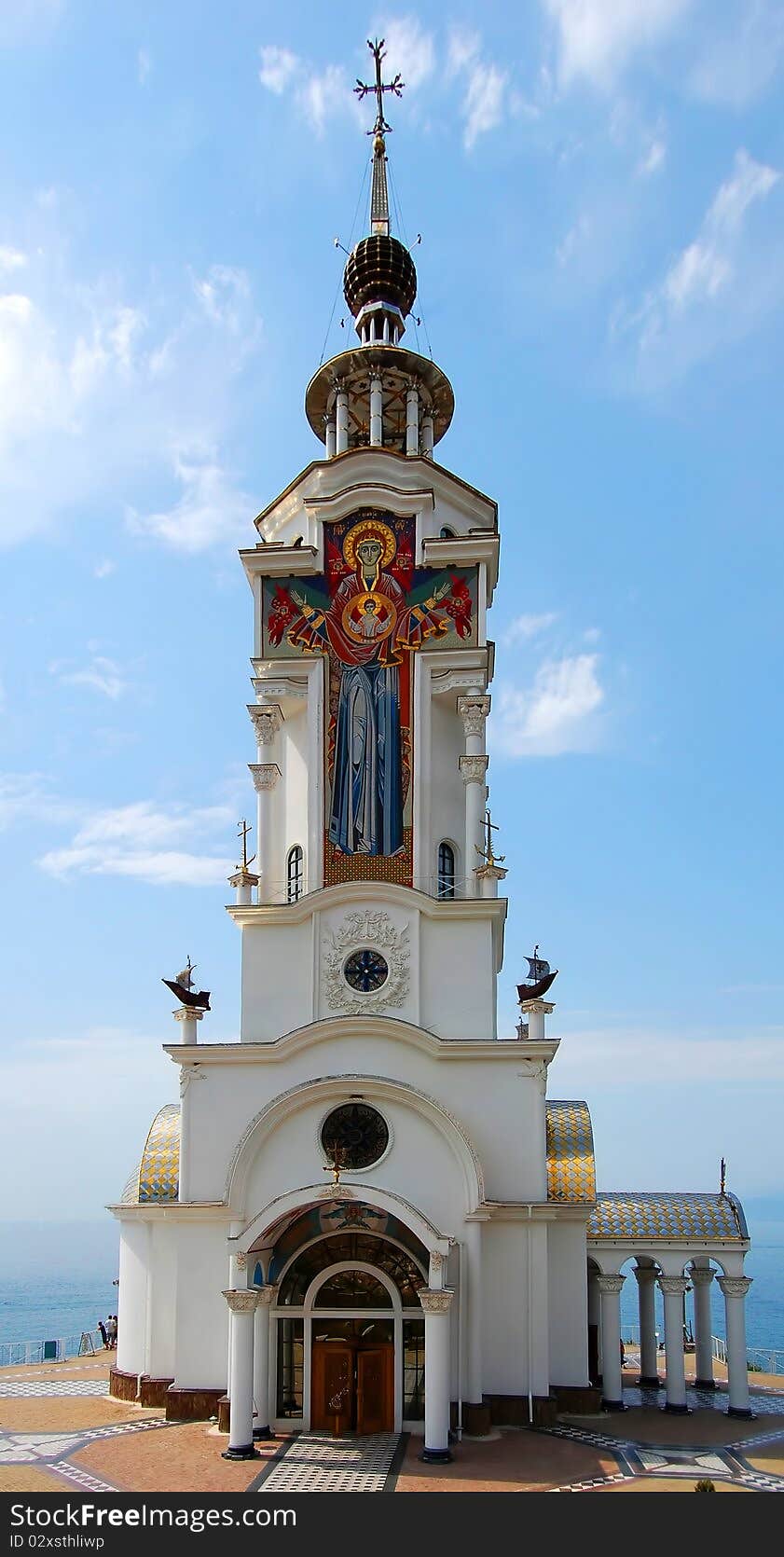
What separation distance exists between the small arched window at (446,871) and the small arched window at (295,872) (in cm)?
259

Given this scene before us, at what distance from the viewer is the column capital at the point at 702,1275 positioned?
22203mm

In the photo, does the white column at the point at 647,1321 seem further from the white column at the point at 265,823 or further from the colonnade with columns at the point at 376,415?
the colonnade with columns at the point at 376,415

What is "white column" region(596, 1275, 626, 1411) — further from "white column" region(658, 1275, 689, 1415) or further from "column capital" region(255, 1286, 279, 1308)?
"column capital" region(255, 1286, 279, 1308)

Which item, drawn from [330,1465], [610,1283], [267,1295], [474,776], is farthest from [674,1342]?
[474,776]

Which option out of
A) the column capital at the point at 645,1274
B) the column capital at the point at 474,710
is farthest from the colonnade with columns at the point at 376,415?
the column capital at the point at 645,1274

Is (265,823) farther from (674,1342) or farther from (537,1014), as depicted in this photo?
(674,1342)

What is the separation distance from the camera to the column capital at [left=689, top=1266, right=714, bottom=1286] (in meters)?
22.2

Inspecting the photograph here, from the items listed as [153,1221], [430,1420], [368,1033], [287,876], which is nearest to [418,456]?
[287,876]

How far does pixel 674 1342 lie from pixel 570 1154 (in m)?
3.41

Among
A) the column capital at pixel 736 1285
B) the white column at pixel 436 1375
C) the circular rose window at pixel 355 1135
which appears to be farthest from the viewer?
the column capital at pixel 736 1285

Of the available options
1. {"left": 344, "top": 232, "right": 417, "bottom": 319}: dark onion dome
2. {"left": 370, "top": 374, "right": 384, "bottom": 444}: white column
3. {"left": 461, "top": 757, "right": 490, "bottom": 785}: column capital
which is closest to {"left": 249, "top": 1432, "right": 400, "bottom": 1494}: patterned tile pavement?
{"left": 461, "top": 757, "right": 490, "bottom": 785}: column capital

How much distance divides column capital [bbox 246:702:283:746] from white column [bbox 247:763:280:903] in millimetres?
542
